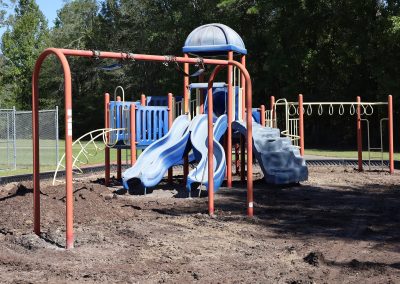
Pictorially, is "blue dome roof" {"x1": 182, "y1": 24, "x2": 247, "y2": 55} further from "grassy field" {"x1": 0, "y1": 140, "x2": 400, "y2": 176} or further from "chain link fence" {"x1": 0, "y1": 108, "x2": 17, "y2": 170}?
"chain link fence" {"x1": 0, "y1": 108, "x2": 17, "y2": 170}

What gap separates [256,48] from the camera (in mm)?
39406

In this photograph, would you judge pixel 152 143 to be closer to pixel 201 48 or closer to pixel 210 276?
pixel 201 48

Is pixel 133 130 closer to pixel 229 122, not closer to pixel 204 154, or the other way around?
pixel 204 154

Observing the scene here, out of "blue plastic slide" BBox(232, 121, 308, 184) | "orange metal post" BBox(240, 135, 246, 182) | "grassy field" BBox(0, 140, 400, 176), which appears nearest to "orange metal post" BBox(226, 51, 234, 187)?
"blue plastic slide" BBox(232, 121, 308, 184)

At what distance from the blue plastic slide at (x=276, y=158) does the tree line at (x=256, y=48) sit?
17.1m

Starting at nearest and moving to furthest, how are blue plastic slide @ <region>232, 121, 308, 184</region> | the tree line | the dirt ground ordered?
1. the dirt ground
2. blue plastic slide @ <region>232, 121, 308, 184</region>
3. the tree line

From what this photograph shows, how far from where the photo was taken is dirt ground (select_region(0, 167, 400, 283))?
5.34 m

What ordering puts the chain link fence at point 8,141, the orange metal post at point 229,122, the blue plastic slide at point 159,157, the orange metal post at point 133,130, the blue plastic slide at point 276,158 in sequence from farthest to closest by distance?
1. the chain link fence at point 8,141
2. the blue plastic slide at point 276,158
3. the orange metal post at point 133,130
4. the blue plastic slide at point 159,157
5. the orange metal post at point 229,122

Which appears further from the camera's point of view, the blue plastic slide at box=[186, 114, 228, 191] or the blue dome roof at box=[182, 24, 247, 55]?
the blue dome roof at box=[182, 24, 247, 55]

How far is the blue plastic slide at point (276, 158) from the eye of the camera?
41.5ft

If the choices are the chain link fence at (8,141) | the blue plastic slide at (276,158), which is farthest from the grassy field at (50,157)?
the blue plastic slide at (276,158)

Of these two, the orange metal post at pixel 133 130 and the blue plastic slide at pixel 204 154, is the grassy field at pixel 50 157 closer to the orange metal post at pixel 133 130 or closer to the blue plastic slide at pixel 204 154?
the orange metal post at pixel 133 130

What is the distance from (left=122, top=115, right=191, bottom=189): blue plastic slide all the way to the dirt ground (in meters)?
0.42

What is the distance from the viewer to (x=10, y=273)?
5.39 metres
